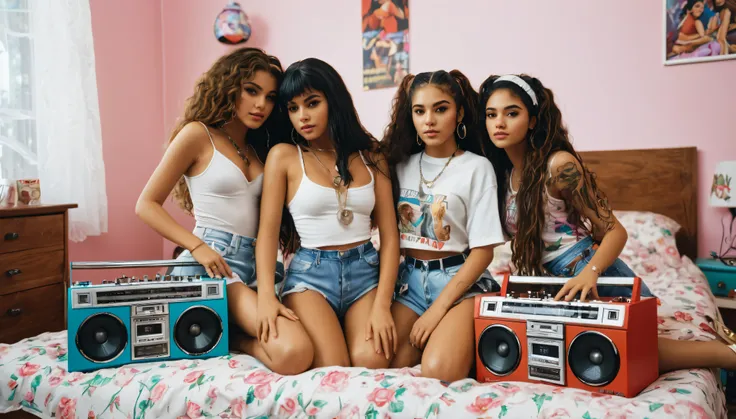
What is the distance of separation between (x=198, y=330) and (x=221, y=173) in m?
0.44

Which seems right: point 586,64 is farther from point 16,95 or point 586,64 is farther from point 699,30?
point 16,95

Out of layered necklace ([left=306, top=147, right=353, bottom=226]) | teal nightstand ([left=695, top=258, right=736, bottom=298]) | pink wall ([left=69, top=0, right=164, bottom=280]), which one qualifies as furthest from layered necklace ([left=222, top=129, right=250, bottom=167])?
teal nightstand ([left=695, top=258, right=736, bottom=298])

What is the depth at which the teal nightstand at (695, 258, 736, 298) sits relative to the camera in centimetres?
226

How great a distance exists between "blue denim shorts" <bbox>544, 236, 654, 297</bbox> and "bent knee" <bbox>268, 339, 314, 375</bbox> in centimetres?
70

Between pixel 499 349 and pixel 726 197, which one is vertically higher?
pixel 726 197

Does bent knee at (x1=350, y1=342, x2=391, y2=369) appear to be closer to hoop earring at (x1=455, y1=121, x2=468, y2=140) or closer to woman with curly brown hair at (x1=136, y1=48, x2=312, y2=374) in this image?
woman with curly brown hair at (x1=136, y1=48, x2=312, y2=374)

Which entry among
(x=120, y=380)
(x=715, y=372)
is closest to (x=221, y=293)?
(x=120, y=380)

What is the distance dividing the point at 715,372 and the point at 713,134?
1486 mm

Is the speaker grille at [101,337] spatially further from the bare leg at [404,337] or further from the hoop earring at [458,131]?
the hoop earring at [458,131]

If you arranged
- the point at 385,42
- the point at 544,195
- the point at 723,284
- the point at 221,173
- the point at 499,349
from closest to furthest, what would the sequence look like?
the point at 499,349 → the point at 544,195 → the point at 221,173 → the point at 723,284 → the point at 385,42

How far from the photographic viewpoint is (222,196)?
1.57 metres

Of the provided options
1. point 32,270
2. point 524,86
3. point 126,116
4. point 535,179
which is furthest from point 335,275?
point 126,116

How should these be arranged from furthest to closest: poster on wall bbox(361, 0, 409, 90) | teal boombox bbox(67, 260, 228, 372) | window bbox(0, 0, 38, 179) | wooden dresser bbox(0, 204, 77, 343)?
poster on wall bbox(361, 0, 409, 90), window bbox(0, 0, 38, 179), wooden dresser bbox(0, 204, 77, 343), teal boombox bbox(67, 260, 228, 372)

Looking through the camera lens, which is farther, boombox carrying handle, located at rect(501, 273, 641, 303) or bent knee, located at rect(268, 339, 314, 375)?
bent knee, located at rect(268, 339, 314, 375)
